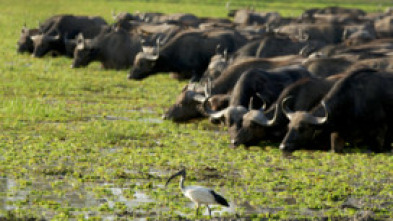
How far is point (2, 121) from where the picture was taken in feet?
45.6

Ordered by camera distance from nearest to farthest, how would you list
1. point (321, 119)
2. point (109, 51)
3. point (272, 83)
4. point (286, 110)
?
point (321, 119) → point (286, 110) → point (272, 83) → point (109, 51)

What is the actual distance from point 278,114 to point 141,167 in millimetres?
2931

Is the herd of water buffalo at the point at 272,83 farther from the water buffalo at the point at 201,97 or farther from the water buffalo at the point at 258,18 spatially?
the water buffalo at the point at 258,18

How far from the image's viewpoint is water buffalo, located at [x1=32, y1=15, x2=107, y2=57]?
26375 mm

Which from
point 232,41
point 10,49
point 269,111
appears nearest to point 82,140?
point 269,111

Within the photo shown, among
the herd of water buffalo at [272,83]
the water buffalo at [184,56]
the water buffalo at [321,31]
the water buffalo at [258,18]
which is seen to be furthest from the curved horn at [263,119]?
the water buffalo at [258,18]

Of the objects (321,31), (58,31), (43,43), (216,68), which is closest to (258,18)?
(321,31)


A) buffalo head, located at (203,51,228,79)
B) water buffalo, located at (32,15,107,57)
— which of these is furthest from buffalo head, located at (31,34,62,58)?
buffalo head, located at (203,51,228,79)

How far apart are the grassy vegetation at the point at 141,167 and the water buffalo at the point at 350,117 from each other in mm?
302

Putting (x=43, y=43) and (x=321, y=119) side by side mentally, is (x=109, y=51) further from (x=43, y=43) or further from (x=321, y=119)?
(x=321, y=119)

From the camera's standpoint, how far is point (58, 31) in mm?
27688

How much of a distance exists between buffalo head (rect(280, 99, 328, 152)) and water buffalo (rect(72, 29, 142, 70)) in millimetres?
11879

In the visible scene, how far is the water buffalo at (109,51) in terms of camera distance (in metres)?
23.7

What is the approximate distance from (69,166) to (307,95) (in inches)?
174
